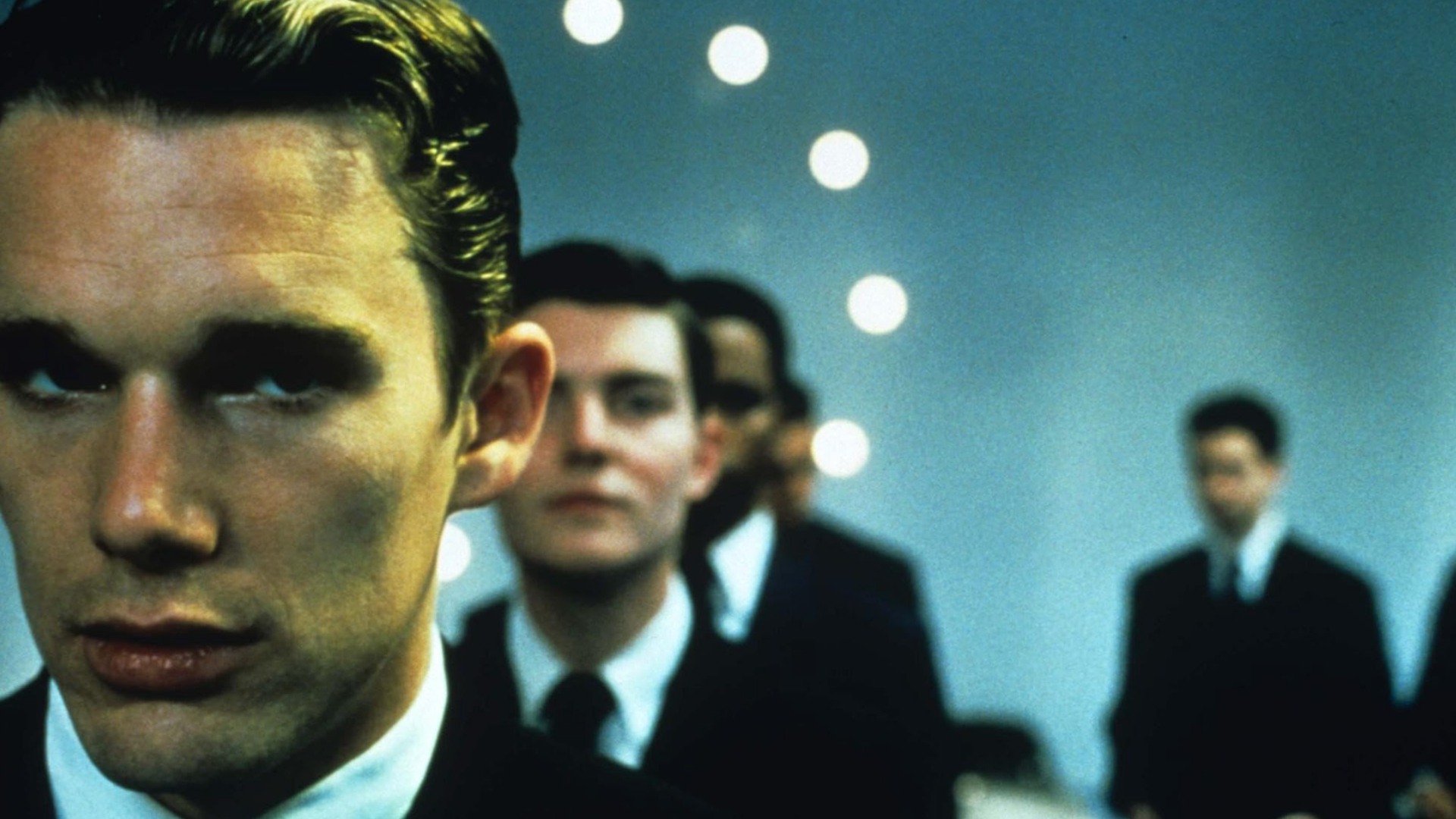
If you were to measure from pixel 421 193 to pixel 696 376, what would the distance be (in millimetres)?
496

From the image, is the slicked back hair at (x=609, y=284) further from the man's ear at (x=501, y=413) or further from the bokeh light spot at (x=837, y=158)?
the man's ear at (x=501, y=413)

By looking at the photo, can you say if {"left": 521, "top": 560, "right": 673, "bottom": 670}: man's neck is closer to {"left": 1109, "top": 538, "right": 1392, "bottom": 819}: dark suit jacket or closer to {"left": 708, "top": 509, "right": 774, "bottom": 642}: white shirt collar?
{"left": 708, "top": 509, "right": 774, "bottom": 642}: white shirt collar

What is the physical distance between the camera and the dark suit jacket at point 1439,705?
4.60 feet

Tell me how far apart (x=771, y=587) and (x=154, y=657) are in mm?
696

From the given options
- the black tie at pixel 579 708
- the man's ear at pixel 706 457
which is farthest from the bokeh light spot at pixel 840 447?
the black tie at pixel 579 708

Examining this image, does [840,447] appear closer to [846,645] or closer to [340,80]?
[846,645]

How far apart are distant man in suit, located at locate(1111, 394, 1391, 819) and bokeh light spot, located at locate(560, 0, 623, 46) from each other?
2.48ft

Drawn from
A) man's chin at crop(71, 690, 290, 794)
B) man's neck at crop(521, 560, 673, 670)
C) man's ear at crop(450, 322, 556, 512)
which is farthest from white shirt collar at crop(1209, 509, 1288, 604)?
man's chin at crop(71, 690, 290, 794)

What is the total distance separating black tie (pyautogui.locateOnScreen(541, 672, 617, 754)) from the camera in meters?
1.10

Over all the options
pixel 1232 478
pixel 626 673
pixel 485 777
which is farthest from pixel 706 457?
pixel 1232 478

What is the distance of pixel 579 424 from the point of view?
111cm

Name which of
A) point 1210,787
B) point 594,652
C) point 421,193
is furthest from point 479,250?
point 1210,787

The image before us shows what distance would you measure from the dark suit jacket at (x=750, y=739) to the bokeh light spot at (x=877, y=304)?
331 mm

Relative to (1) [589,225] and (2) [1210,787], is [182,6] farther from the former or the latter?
(2) [1210,787]
